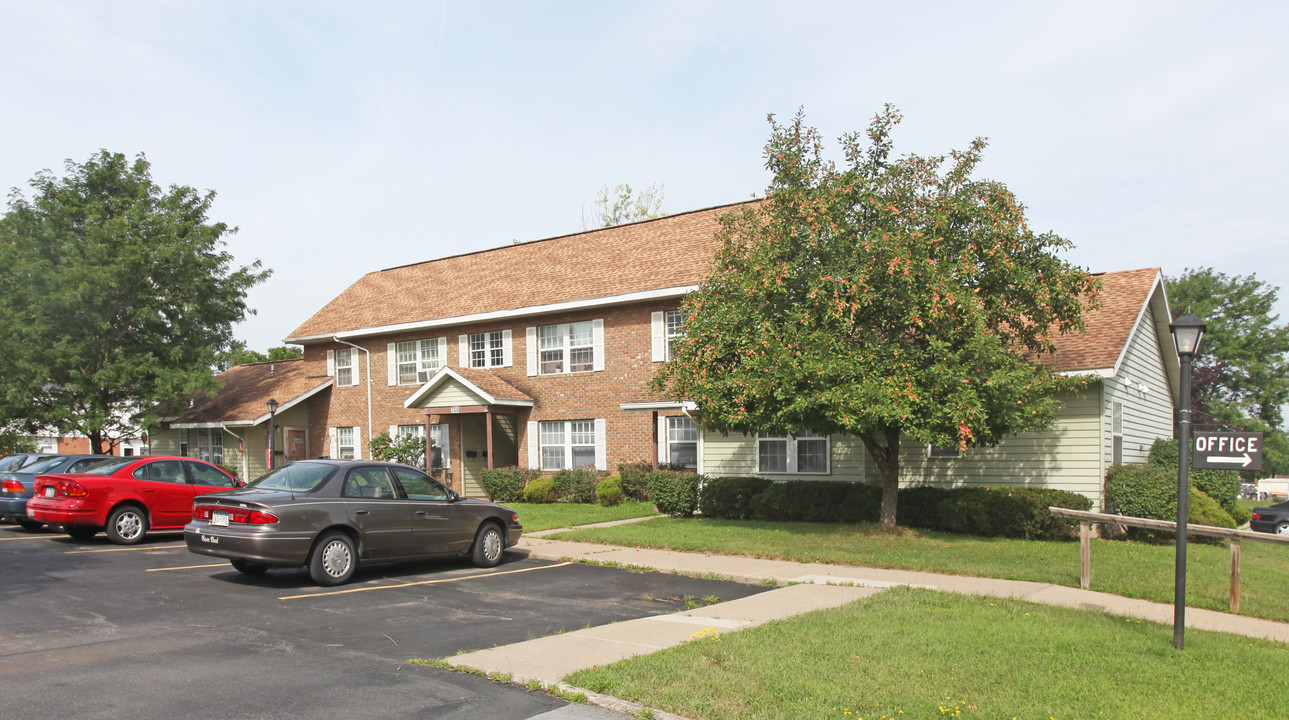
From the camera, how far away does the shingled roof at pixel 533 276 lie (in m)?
23.7

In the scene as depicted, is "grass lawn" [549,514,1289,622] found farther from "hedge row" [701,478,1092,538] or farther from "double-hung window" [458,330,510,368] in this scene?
"double-hung window" [458,330,510,368]

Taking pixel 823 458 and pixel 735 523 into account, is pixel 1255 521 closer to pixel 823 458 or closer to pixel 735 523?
pixel 823 458

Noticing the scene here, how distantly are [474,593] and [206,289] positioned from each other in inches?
950

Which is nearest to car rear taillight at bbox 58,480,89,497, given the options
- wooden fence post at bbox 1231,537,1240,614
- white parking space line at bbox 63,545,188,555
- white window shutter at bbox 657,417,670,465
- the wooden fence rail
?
white parking space line at bbox 63,545,188,555

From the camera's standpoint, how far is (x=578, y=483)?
76.2ft

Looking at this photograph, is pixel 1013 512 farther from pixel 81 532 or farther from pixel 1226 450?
pixel 81 532

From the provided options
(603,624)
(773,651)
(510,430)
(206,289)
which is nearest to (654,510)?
(510,430)

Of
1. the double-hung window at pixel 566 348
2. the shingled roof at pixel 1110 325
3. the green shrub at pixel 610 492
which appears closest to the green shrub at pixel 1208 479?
the shingled roof at pixel 1110 325

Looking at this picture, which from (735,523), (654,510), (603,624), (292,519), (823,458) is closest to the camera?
(603,624)

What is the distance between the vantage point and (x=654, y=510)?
66.9 ft

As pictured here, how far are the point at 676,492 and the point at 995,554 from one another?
7.55 m

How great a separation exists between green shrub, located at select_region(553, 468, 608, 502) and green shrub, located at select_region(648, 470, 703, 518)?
3.70 m

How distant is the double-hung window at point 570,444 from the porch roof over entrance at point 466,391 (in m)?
1.02

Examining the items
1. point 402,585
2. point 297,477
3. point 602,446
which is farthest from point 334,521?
point 602,446
